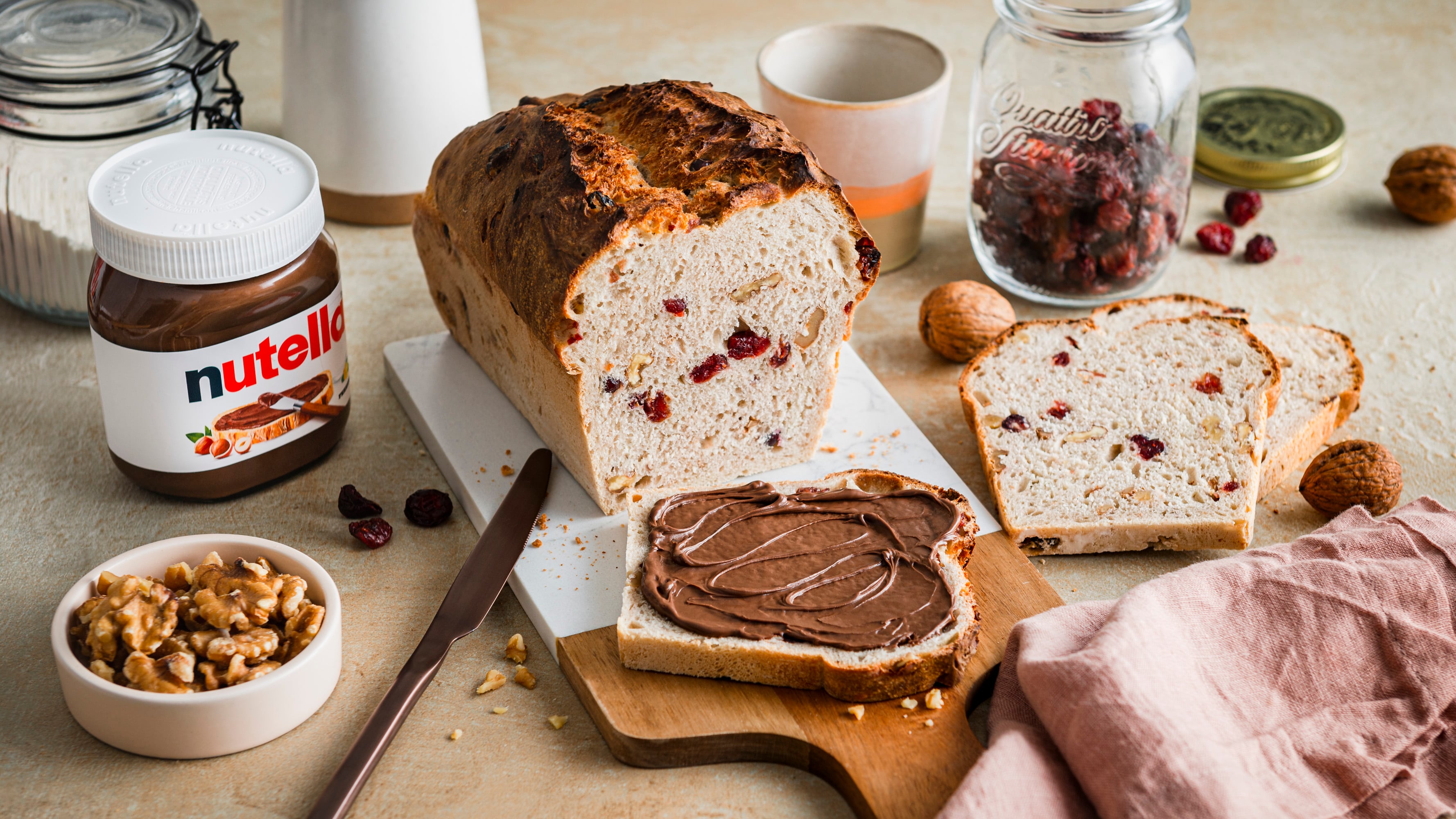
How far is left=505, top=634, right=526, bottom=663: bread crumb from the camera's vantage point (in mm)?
2504

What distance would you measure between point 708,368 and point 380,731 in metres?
1.02

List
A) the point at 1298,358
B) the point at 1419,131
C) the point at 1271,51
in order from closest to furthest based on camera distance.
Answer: the point at 1298,358 → the point at 1419,131 → the point at 1271,51

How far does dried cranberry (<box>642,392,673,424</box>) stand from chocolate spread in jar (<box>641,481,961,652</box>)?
218 mm

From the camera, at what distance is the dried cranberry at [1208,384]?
9.77 ft

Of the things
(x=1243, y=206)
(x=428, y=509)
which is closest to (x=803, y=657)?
(x=428, y=509)

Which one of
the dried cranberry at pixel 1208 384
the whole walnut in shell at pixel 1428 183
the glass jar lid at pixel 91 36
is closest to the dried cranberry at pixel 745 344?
the dried cranberry at pixel 1208 384

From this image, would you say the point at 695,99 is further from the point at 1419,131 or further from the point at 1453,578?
the point at 1419,131

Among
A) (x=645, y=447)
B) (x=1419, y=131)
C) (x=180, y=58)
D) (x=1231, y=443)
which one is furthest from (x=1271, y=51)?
(x=180, y=58)

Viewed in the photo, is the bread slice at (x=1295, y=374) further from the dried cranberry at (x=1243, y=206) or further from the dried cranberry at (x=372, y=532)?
the dried cranberry at (x=372, y=532)

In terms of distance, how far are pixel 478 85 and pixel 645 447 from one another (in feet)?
5.19

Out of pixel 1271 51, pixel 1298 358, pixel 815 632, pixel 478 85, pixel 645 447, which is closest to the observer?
pixel 815 632

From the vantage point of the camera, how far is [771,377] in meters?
2.83

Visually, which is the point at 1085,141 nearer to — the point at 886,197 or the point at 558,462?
the point at 886,197

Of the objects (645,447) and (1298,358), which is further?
(1298,358)
